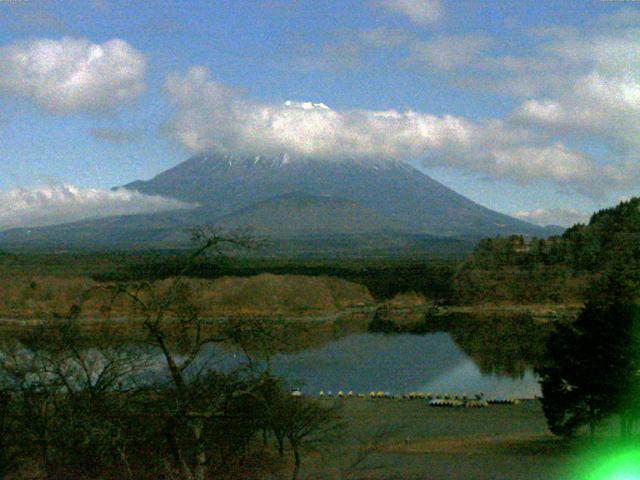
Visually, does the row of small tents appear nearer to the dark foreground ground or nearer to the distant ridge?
the dark foreground ground

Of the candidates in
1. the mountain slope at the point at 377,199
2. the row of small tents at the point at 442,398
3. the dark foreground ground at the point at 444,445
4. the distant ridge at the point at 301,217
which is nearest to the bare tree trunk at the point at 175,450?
the dark foreground ground at the point at 444,445

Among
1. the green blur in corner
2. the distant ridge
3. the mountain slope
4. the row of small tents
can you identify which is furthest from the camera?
the mountain slope

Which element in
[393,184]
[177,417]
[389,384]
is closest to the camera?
[177,417]

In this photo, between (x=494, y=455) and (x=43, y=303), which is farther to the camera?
(x=43, y=303)

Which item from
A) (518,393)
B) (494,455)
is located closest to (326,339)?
(518,393)

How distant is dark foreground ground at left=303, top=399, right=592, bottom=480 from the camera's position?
8.50m

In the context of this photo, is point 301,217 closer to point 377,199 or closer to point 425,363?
point 377,199

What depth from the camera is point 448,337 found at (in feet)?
113

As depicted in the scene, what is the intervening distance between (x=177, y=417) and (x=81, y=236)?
147 meters

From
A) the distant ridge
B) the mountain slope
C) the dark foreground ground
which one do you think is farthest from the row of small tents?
the mountain slope

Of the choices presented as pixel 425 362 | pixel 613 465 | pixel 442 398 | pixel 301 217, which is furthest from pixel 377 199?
pixel 613 465

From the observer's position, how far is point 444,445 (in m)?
12.9

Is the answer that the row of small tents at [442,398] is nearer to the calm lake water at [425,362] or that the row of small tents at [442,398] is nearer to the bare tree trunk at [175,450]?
the calm lake water at [425,362]

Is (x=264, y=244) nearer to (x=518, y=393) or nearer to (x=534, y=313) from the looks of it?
(x=518, y=393)
